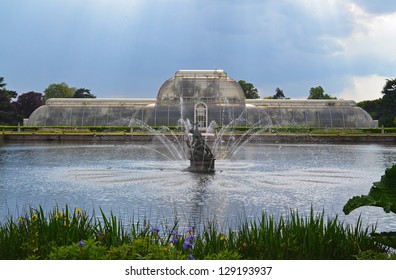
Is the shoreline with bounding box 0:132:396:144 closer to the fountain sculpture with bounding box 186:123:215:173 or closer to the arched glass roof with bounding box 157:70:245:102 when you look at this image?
the arched glass roof with bounding box 157:70:245:102

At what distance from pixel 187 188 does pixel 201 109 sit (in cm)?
5755

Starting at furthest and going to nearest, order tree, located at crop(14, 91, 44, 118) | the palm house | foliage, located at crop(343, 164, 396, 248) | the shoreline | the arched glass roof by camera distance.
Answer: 1. tree, located at crop(14, 91, 44, 118)
2. the arched glass roof
3. the palm house
4. the shoreline
5. foliage, located at crop(343, 164, 396, 248)

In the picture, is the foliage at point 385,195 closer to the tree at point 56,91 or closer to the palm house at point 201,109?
the palm house at point 201,109

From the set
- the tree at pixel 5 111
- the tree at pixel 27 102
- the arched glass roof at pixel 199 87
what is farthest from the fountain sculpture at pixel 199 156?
the tree at pixel 27 102

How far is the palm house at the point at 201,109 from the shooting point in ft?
254

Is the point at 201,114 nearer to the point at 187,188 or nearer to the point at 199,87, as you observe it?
the point at 199,87

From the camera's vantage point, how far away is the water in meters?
15.5

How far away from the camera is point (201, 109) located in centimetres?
7769

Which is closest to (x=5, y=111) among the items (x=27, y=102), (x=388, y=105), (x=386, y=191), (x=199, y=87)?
(x=27, y=102)

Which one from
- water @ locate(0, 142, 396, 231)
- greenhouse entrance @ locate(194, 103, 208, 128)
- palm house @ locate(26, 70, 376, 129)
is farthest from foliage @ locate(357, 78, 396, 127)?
water @ locate(0, 142, 396, 231)

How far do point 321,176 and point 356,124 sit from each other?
56.5m

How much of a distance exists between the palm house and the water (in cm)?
4409

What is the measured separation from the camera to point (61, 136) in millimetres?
60594

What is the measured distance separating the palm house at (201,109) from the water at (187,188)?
44090 millimetres
